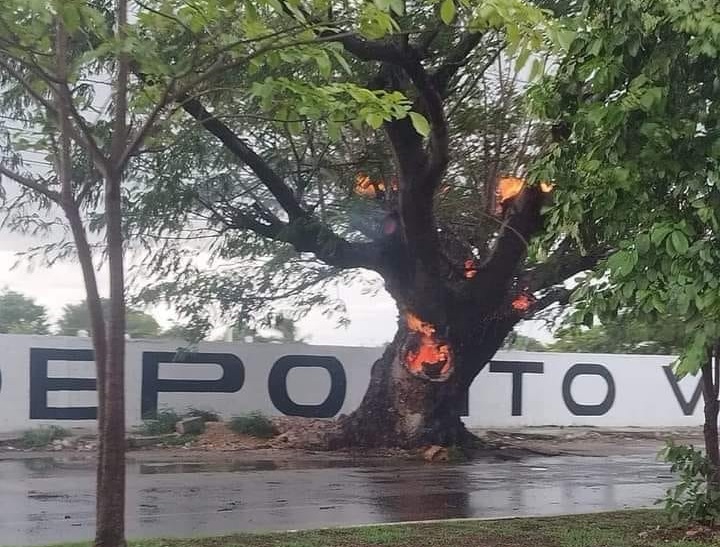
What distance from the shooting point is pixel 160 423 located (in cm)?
1948

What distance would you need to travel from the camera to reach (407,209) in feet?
52.0

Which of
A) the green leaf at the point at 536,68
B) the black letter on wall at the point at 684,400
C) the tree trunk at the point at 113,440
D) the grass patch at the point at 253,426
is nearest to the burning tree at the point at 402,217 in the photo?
the grass patch at the point at 253,426

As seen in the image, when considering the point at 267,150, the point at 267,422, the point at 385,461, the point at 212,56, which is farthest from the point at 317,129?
the point at 212,56

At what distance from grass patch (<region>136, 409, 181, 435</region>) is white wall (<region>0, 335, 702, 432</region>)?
306mm

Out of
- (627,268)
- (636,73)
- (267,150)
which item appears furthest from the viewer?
(267,150)

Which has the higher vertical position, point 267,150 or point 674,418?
Result: point 267,150

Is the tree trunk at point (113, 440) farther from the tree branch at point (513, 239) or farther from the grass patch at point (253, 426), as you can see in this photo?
the grass patch at point (253, 426)

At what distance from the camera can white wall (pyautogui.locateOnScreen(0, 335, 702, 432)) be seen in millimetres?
19062

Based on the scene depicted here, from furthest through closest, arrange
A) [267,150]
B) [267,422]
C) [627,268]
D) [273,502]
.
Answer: [267,422] → [267,150] → [273,502] → [627,268]

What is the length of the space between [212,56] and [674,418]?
2365 cm

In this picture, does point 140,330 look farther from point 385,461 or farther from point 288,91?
point 288,91

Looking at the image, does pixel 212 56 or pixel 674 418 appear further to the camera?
pixel 674 418

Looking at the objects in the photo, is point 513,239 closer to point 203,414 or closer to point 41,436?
point 203,414

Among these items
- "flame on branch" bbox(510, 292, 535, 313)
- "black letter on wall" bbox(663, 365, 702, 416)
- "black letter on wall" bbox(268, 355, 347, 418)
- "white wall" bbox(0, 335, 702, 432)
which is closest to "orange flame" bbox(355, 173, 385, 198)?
"flame on branch" bbox(510, 292, 535, 313)
